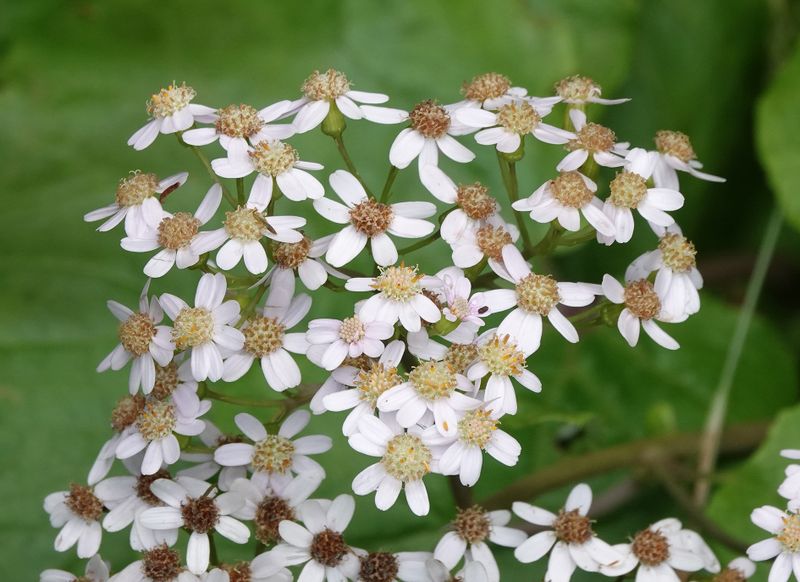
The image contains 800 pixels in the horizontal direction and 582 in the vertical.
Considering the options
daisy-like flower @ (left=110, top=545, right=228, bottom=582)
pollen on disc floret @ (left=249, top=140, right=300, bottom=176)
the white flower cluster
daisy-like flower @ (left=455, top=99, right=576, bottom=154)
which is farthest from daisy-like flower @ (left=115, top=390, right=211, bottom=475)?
daisy-like flower @ (left=455, top=99, right=576, bottom=154)

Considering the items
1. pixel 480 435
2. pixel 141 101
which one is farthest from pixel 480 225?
pixel 141 101

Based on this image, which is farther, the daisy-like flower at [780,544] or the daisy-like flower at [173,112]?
the daisy-like flower at [173,112]

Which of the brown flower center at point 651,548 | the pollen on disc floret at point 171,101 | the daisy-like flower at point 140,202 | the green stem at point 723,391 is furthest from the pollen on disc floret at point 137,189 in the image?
the green stem at point 723,391

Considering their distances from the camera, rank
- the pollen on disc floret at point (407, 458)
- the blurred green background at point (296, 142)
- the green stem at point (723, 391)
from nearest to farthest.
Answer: the pollen on disc floret at point (407, 458) < the green stem at point (723, 391) < the blurred green background at point (296, 142)

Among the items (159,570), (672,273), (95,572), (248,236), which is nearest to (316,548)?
(159,570)

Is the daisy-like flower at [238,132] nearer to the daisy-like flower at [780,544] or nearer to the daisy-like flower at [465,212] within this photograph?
the daisy-like flower at [465,212]

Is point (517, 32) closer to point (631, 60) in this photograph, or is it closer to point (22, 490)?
point (631, 60)

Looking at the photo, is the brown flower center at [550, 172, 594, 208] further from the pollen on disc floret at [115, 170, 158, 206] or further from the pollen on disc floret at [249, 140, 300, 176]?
the pollen on disc floret at [115, 170, 158, 206]
